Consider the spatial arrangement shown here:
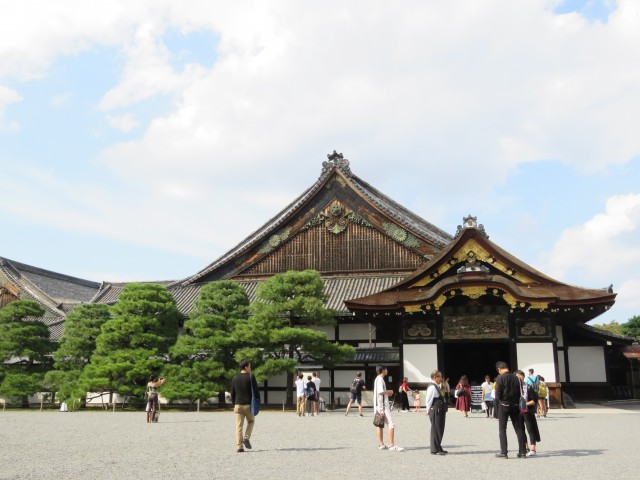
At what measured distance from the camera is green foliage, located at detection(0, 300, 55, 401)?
88.1ft

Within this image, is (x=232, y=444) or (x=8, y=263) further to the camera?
(x=8, y=263)

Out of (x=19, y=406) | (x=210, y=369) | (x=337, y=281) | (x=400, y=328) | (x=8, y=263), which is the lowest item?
(x=19, y=406)

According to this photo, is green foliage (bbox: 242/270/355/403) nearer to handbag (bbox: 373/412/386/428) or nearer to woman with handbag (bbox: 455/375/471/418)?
woman with handbag (bbox: 455/375/471/418)

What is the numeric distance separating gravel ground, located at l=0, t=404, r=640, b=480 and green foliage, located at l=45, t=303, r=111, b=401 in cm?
957

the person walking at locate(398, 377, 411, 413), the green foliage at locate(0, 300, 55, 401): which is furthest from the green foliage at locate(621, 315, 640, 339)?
the green foliage at locate(0, 300, 55, 401)

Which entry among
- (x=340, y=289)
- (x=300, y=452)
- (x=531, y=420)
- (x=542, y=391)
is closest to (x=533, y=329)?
(x=542, y=391)

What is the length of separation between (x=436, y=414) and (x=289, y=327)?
43.5 feet

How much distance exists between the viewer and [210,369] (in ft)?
76.9

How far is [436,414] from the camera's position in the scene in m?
10.4

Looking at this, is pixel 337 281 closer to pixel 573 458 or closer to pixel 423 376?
pixel 423 376

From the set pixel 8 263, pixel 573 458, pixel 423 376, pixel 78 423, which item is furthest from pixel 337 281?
pixel 8 263

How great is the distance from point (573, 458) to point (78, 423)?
1393 centimetres

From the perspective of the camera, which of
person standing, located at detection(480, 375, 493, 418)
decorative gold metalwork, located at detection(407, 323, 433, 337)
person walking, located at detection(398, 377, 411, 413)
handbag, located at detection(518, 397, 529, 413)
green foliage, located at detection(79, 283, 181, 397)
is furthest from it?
green foliage, located at detection(79, 283, 181, 397)

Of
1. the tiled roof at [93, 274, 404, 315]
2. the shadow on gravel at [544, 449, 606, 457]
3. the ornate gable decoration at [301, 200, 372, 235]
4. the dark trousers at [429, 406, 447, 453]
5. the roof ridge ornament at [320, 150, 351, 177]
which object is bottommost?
the shadow on gravel at [544, 449, 606, 457]
